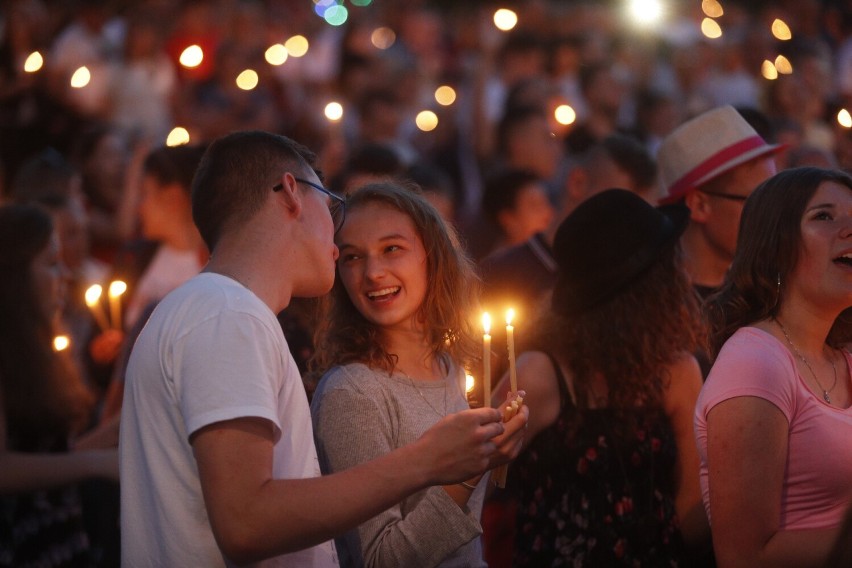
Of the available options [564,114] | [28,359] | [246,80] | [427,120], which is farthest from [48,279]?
[427,120]

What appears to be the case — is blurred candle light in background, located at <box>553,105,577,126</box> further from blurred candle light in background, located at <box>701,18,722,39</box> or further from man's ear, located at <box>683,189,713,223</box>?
man's ear, located at <box>683,189,713,223</box>

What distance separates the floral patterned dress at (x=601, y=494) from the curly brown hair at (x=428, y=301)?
51 centimetres

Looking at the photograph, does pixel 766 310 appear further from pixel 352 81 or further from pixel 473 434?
pixel 352 81

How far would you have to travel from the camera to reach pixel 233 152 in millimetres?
2762

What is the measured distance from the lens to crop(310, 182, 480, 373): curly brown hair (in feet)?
11.6

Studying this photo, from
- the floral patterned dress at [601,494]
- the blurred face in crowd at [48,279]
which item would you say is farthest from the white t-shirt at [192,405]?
the blurred face in crowd at [48,279]

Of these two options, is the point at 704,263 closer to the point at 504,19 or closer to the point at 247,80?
the point at 247,80

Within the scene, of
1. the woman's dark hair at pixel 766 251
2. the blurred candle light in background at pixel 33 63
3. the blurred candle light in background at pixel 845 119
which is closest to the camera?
→ the woman's dark hair at pixel 766 251

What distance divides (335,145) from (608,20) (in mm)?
7599

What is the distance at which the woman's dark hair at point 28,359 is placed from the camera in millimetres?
4012

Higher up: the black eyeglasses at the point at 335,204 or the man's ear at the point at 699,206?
the man's ear at the point at 699,206

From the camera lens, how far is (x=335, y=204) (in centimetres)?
342

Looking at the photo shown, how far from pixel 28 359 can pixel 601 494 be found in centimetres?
216

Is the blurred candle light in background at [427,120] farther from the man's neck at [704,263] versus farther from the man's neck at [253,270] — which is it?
the man's neck at [253,270]
